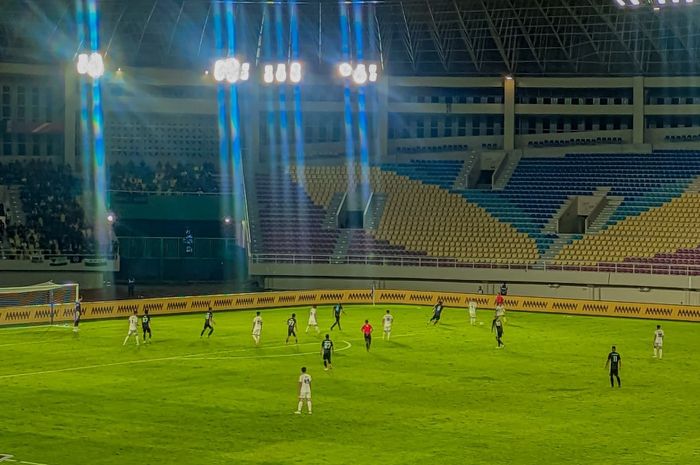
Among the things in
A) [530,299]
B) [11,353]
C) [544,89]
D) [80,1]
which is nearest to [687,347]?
[530,299]

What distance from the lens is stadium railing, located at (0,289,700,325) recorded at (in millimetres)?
54750

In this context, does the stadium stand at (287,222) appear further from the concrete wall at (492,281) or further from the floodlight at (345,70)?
the floodlight at (345,70)

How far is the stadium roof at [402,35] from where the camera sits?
74875 mm

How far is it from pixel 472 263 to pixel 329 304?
9530 mm

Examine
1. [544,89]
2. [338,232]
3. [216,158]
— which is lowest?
[338,232]

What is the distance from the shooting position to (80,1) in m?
72.8

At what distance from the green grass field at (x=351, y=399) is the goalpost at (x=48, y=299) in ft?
5.98

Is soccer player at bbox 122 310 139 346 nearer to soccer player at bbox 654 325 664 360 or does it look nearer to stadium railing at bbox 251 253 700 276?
soccer player at bbox 654 325 664 360

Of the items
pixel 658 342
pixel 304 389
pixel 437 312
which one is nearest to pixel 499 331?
pixel 658 342

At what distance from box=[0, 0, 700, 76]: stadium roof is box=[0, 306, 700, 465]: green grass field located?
28317 mm

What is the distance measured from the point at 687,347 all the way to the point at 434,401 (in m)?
18.4

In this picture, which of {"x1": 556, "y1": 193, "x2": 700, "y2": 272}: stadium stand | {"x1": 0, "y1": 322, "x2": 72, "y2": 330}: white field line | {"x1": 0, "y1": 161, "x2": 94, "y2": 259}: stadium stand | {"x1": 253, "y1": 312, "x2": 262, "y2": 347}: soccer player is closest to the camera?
{"x1": 253, "y1": 312, "x2": 262, "y2": 347}: soccer player

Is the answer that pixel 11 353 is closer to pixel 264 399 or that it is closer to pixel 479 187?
pixel 264 399

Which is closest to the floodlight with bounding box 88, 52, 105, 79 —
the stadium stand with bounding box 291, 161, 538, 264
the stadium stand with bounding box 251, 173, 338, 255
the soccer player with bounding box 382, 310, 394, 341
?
the stadium stand with bounding box 251, 173, 338, 255
